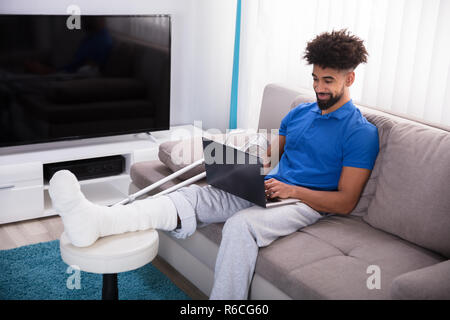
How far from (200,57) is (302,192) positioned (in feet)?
6.60

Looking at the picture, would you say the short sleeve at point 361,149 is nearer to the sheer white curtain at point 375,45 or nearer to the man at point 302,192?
the man at point 302,192

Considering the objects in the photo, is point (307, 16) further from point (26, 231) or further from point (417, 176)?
point (26, 231)

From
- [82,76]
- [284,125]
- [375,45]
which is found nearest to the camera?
[284,125]

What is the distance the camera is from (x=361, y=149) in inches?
87.4

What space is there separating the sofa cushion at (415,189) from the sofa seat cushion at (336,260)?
0.06m

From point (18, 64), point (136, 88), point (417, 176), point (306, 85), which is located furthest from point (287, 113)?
point (18, 64)

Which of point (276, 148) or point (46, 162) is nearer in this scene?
point (276, 148)

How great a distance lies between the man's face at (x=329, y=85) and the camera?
2283 millimetres

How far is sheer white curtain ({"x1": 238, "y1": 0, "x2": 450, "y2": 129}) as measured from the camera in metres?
2.55

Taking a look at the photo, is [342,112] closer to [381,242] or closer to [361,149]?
[361,149]

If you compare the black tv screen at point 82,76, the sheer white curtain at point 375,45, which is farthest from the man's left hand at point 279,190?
the black tv screen at point 82,76

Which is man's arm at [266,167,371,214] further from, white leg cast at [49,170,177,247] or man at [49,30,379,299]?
Answer: white leg cast at [49,170,177,247]

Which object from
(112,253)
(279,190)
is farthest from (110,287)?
(279,190)
